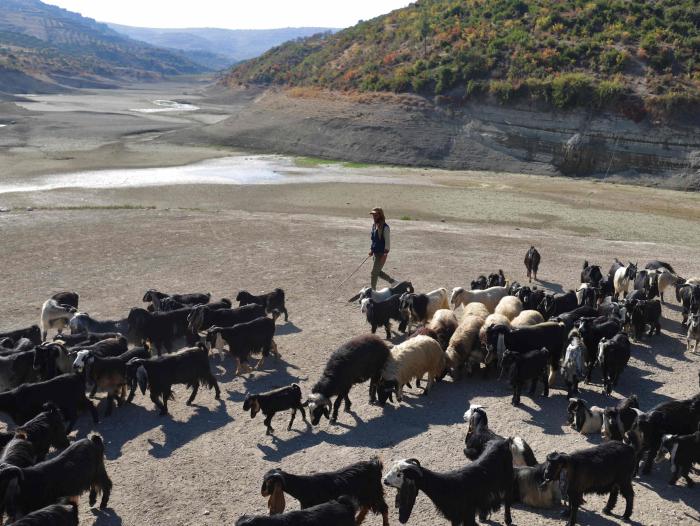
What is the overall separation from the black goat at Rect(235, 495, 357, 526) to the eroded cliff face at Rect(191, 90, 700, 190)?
1381 inches

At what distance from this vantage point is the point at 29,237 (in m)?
21.3

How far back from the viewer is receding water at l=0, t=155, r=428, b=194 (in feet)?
109

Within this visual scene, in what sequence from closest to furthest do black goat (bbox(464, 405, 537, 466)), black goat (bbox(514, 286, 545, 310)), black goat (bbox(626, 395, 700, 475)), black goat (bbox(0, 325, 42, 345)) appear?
black goat (bbox(464, 405, 537, 466)) < black goat (bbox(626, 395, 700, 475)) < black goat (bbox(0, 325, 42, 345)) < black goat (bbox(514, 286, 545, 310))

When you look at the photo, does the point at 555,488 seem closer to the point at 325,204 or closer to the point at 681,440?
the point at 681,440

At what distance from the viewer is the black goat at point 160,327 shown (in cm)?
1234

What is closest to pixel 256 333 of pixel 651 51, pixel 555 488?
pixel 555 488

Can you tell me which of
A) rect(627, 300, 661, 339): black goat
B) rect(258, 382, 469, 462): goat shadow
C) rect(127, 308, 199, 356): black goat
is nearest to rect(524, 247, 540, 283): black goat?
rect(627, 300, 661, 339): black goat

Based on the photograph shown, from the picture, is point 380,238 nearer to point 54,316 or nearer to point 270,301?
point 270,301

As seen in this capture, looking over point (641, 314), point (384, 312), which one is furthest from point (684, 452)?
point (384, 312)

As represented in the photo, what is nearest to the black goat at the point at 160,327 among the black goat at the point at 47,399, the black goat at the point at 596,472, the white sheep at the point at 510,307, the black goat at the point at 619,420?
the black goat at the point at 47,399

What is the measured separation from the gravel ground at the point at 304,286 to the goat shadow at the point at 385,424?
32 mm

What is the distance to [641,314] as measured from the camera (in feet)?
41.8

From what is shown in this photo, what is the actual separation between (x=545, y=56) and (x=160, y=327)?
41.4m

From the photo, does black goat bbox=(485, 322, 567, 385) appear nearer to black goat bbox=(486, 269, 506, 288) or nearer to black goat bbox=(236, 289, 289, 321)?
black goat bbox=(486, 269, 506, 288)
